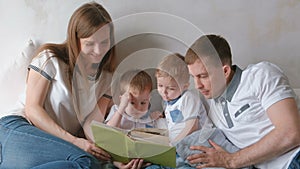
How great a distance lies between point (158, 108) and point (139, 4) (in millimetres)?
482

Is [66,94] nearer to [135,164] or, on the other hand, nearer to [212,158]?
[135,164]

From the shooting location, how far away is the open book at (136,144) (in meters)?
1.28

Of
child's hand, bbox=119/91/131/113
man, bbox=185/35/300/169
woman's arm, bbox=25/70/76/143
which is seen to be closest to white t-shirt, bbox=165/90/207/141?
man, bbox=185/35/300/169

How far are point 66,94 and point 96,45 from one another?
0.75 ft

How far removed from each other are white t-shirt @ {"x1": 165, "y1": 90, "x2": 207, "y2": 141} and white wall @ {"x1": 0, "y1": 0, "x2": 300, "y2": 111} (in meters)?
0.23

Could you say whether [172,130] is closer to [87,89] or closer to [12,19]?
[87,89]

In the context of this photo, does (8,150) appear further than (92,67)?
No

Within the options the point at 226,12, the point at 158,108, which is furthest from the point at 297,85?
the point at 158,108

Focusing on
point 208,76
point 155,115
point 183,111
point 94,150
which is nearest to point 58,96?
point 94,150

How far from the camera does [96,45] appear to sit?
5.18 feet

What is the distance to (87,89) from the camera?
1630mm

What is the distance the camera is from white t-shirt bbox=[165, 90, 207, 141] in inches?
59.0

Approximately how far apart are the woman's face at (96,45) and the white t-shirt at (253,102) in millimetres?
510

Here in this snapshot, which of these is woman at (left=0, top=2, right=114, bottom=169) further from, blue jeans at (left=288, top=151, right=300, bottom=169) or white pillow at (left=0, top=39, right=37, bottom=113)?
blue jeans at (left=288, top=151, right=300, bottom=169)
